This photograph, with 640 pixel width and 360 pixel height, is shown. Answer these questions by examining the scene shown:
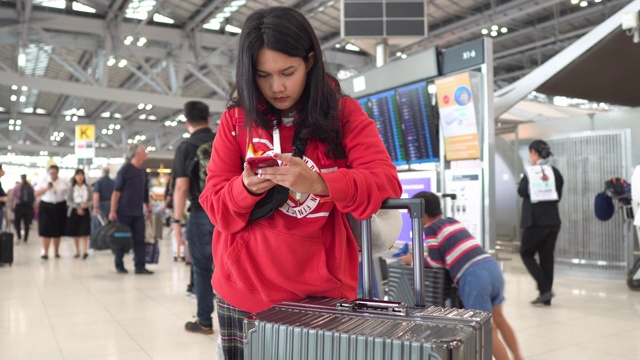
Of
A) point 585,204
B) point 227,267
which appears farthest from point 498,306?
point 585,204

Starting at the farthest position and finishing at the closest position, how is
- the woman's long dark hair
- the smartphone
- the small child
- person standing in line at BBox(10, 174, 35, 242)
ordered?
person standing in line at BBox(10, 174, 35, 242), the small child, the woman's long dark hair, the smartphone

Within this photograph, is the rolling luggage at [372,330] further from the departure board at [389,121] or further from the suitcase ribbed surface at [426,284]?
the departure board at [389,121]

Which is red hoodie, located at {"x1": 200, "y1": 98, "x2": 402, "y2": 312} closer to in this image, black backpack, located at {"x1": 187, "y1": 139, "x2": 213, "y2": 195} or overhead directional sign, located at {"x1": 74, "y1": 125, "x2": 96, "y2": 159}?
black backpack, located at {"x1": 187, "y1": 139, "x2": 213, "y2": 195}

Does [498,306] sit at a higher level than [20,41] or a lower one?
lower

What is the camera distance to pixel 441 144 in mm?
4367

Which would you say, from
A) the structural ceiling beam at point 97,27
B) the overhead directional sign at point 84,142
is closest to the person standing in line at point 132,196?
the structural ceiling beam at point 97,27

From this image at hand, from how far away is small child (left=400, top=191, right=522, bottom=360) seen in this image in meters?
2.62

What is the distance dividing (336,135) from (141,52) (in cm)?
1441

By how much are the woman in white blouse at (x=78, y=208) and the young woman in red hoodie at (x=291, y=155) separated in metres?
8.71

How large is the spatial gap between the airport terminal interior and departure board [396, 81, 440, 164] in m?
0.01

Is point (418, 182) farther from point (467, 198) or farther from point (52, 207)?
point (52, 207)

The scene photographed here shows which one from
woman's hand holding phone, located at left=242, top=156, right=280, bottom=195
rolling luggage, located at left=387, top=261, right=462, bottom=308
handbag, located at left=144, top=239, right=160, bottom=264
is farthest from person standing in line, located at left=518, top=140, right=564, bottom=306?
handbag, located at left=144, top=239, right=160, bottom=264

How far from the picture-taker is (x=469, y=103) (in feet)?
12.9

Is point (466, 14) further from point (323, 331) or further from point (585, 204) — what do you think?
point (323, 331)
